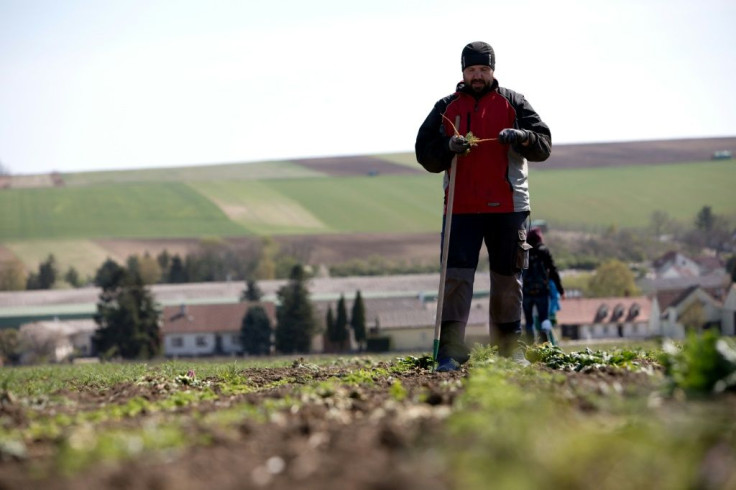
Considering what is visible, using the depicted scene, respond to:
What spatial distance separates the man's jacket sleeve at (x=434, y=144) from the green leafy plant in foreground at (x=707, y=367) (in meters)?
4.69

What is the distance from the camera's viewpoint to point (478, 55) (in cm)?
1070

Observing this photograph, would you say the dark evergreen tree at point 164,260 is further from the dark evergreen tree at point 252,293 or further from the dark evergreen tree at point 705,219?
the dark evergreen tree at point 705,219

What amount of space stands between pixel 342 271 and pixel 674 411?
12481 centimetres

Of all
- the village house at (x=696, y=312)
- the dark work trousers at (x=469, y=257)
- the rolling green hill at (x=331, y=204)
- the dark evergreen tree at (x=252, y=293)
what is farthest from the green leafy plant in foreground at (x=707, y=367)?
the rolling green hill at (x=331, y=204)

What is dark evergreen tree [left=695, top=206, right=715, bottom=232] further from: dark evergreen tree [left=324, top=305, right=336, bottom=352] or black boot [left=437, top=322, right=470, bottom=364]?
black boot [left=437, top=322, right=470, bottom=364]

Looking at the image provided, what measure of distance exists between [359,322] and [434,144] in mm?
87742

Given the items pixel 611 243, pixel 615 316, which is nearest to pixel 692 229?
pixel 611 243

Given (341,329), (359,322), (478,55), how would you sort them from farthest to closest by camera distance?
(359,322) < (341,329) < (478,55)

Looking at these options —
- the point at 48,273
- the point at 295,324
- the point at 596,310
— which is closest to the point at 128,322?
the point at 295,324

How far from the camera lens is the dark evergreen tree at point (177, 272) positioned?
12950 cm

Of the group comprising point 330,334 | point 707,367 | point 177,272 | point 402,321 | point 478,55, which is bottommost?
point 330,334

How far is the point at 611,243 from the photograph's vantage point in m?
125

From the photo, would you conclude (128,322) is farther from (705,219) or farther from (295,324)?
(705,219)

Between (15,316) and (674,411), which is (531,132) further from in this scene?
(15,316)
